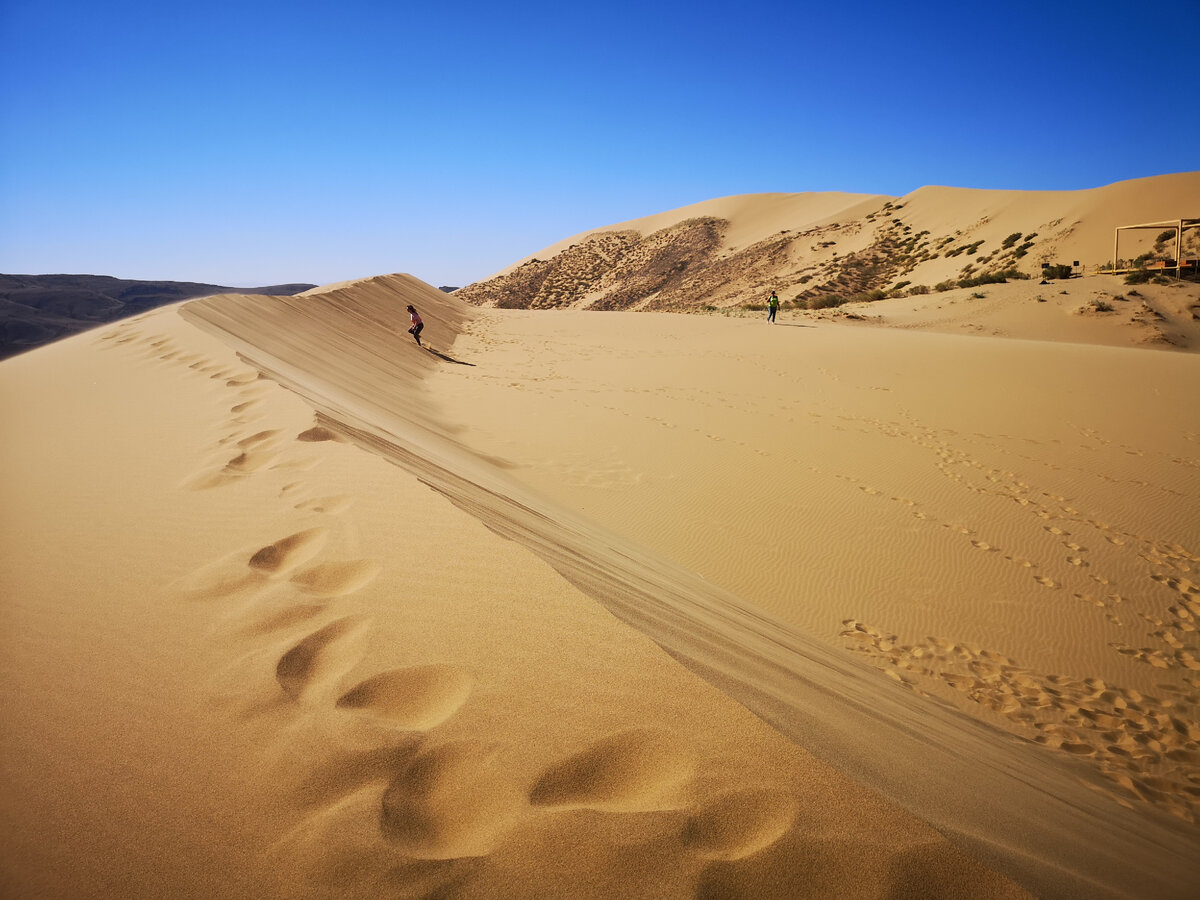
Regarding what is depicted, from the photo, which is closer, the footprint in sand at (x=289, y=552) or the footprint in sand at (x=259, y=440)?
the footprint in sand at (x=289, y=552)

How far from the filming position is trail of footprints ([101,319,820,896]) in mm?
1288

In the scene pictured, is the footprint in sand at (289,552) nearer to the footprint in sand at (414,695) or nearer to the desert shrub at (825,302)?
the footprint in sand at (414,695)

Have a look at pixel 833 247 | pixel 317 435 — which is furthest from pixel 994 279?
pixel 317 435

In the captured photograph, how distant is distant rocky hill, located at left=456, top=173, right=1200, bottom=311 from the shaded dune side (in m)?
27.2

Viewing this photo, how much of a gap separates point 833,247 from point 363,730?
48.8 metres

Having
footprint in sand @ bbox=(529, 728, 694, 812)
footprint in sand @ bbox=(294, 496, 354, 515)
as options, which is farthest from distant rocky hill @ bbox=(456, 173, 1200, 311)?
footprint in sand @ bbox=(529, 728, 694, 812)

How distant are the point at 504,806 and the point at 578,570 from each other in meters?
1.56

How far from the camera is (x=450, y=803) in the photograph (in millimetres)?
1410

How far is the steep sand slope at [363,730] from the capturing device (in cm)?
127

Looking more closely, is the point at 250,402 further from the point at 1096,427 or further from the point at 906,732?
the point at 1096,427

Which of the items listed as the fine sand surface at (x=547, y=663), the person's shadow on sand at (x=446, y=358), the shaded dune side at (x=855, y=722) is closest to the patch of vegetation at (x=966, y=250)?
the person's shadow on sand at (x=446, y=358)

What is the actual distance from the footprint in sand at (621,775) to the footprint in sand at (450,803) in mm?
81

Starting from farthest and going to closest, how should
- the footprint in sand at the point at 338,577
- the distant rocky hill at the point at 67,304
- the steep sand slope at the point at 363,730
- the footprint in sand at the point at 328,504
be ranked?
1. the distant rocky hill at the point at 67,304
2. the footprint in sand at the point at 328,504
3. the footprint in sand at the point at 338,577
4. the steep sand slope at the point at 363,730

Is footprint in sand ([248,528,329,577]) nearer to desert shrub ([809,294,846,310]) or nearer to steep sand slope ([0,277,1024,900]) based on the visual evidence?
steep sand slope ([0,277,1024,900])
